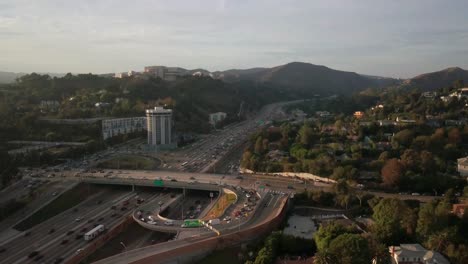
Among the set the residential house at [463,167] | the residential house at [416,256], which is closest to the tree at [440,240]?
the residential house at [416,256]

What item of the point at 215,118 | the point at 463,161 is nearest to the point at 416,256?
the point at 463,161

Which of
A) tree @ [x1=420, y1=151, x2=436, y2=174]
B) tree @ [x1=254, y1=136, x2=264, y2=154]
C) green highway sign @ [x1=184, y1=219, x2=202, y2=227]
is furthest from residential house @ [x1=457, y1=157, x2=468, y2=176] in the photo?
green highway sign @ [x1=184, y1=219, x2=202, y2=227]

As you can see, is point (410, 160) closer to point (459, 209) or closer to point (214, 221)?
point (459, 209)

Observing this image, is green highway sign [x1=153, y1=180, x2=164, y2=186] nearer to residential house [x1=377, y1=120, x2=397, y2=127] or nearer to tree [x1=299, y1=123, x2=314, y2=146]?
tree [x1=299, y1=123, x2=314, y2=146]

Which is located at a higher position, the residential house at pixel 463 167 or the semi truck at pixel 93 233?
the residential house at pixel 463 167

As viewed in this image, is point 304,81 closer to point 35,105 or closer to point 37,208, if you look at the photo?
point 35,105

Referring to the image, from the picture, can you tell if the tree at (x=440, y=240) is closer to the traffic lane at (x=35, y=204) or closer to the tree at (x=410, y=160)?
the tree at (x=410, y=160)
